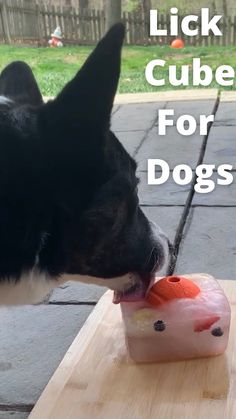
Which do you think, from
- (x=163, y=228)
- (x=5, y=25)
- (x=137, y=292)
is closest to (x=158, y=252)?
(x=137, y=292)

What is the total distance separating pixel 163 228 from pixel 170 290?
1.19m

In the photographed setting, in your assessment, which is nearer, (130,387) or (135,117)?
(130,387)

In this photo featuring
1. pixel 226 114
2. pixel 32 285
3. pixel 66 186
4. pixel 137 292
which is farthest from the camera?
pixel 226 114

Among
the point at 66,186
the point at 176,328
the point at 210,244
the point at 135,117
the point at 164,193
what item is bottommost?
A: the point at 135,117

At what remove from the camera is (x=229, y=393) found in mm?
1907

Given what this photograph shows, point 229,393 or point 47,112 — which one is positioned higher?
point 47,112

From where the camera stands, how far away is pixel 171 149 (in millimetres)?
4828

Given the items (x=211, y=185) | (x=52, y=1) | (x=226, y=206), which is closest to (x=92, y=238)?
(x=226, y=206)

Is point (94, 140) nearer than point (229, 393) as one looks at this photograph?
Yes

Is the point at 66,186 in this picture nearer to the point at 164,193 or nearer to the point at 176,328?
the point at 176,328

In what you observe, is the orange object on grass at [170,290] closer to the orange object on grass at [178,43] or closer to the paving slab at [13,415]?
the paving slab at [13,415]

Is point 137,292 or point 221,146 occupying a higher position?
point 137,292

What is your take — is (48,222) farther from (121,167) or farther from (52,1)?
(52,1)

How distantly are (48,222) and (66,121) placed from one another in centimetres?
25
